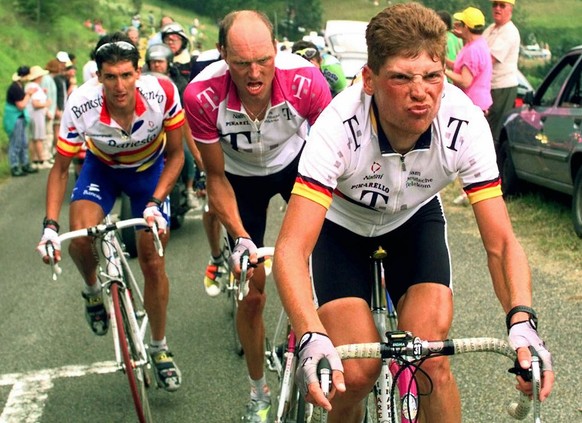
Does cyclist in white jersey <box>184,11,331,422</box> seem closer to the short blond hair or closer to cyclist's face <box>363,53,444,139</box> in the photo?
cyclist's face <box>363,53,444,139</box>

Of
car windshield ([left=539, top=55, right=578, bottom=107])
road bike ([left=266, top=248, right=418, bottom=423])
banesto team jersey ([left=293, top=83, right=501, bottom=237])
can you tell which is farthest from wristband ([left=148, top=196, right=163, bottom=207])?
car windshield ([left=539, top=55, right=578, bottom=107])

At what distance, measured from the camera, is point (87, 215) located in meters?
6.24

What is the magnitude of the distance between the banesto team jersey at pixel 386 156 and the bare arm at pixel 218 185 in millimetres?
1502

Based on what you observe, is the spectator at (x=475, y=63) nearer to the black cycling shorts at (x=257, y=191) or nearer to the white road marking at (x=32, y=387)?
the black cycling shorts at (x=257, y=191)

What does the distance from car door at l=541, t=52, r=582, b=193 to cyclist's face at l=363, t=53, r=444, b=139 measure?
20.6 ft

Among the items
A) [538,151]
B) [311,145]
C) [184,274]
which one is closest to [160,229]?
[311,145]

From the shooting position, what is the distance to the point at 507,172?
11977 millimetres

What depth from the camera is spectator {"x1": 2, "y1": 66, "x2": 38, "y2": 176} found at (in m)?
17.3

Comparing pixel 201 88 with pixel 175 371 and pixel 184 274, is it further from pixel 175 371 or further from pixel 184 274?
pixel 184 274

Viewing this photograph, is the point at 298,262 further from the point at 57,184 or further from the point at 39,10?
the point at 39,10

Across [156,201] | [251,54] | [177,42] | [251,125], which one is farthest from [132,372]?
[177,42]

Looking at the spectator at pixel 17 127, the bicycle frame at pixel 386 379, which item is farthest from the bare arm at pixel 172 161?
the spectator at pixel 17 127

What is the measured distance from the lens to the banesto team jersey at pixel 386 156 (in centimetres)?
363

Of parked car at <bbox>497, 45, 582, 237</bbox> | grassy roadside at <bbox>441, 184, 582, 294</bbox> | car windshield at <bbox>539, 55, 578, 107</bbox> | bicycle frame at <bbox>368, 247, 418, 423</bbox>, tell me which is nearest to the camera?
bicycle frame at <bbox>368, 247, 418, 423</bbox>
